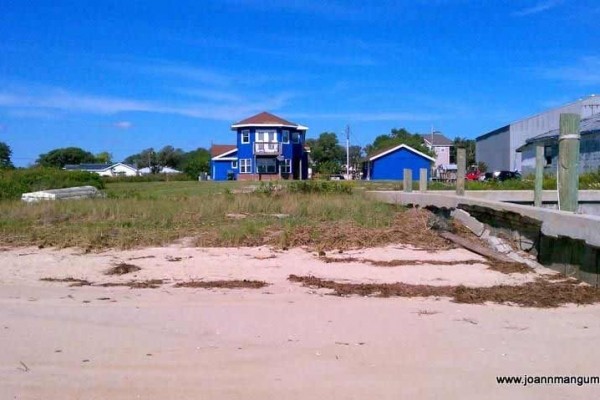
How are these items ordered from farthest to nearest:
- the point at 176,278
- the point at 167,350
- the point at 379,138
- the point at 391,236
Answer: the point at 379,138 < the point at 391,236 < the point at 176,278 < the point at 167,350

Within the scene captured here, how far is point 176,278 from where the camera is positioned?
33.2ft

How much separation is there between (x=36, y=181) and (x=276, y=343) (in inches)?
1202

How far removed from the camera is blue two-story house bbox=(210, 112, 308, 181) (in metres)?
69.2

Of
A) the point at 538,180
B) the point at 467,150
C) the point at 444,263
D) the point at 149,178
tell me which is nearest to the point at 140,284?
the point at 444,263

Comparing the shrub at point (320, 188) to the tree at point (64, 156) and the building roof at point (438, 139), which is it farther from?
the tree at point (64, 156)

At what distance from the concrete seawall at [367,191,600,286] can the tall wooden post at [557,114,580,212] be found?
0.42 meters

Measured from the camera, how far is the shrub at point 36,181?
29498 millimetres

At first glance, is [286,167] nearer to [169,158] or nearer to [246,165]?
[246,165]

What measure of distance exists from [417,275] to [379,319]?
10.3ft

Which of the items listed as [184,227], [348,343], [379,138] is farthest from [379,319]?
[379,138]

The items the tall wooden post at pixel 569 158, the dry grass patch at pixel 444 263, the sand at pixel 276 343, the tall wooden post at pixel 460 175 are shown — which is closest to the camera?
the sand at pixel 276 343

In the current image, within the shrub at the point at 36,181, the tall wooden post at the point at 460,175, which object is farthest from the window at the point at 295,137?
the tall wooden post at the point at 460,175

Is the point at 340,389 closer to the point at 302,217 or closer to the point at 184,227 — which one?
the point at 184,227

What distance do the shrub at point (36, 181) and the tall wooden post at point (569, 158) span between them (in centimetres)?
2425
